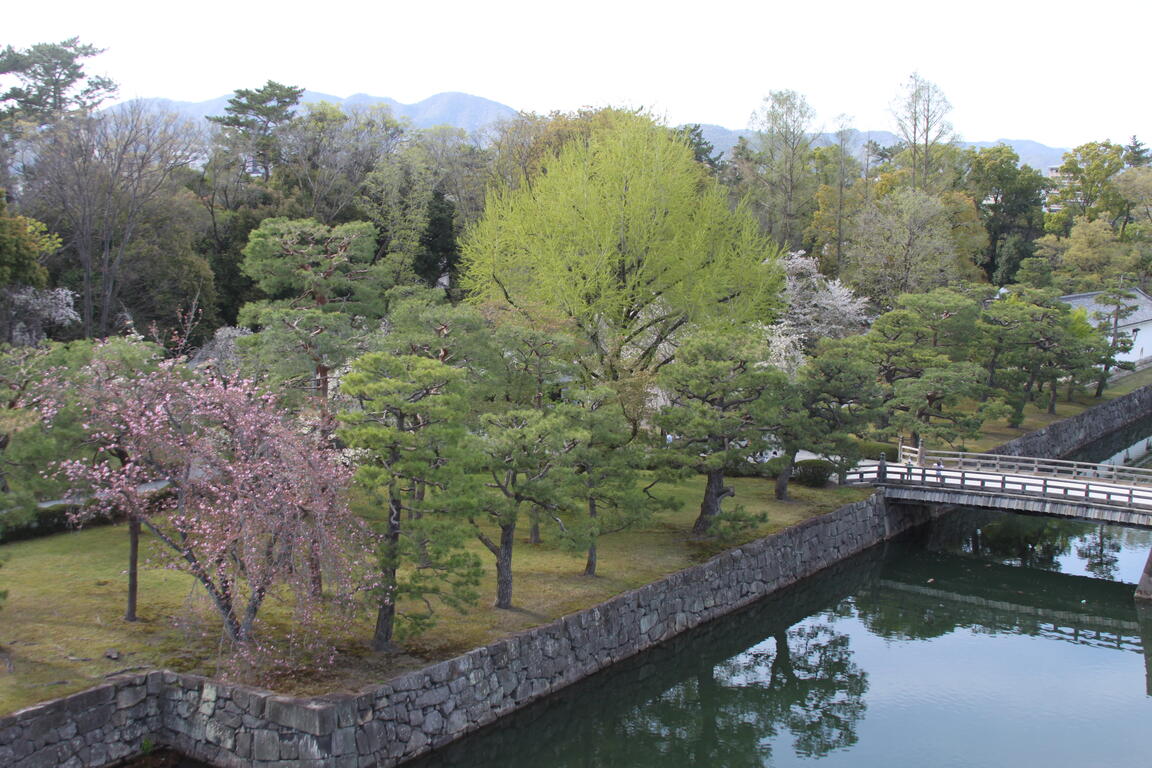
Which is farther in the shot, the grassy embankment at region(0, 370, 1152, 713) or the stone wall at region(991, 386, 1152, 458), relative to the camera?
the stone wall at region(991, 386, 1152, 458)

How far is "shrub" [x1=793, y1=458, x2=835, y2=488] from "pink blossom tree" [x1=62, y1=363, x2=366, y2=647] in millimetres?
18846

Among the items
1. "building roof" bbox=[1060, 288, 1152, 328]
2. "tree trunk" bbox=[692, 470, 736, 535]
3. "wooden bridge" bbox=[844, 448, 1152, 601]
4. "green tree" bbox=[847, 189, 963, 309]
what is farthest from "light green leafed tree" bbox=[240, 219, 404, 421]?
"building roof" bbox=[1060, 288, 1152, 328]

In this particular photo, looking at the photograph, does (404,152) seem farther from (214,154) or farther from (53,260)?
(53,260)

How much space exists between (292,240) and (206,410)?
10391mm

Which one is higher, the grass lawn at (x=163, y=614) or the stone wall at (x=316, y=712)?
the grass lawn at (x=163, y=614)

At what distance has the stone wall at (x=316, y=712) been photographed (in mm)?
13391

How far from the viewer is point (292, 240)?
81.4ft

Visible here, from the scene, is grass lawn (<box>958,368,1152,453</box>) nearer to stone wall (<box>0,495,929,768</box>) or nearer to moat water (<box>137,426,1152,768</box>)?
moat water (<box>137,426,1152,768</box>)

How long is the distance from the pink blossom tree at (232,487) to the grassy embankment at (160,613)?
0.83m

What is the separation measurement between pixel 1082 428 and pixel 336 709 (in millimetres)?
42994

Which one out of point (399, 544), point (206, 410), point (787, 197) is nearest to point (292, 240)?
point (206, 410)

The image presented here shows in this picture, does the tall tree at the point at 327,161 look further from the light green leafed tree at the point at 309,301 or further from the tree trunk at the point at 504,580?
the tree trunk at the point at 504,580

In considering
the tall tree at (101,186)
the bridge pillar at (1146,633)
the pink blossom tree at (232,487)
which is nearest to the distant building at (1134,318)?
the bridge pillar at (1146,633)

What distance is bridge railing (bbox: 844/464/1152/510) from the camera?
25.4 m
